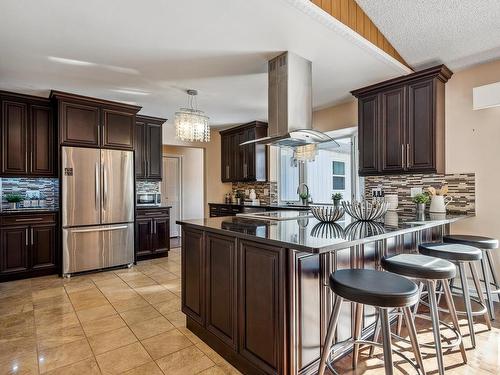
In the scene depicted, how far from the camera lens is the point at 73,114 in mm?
4016

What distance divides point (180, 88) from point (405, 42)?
259cm

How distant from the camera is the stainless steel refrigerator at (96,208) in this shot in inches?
156

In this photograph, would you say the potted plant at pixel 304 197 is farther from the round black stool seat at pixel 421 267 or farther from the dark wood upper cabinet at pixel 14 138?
the dark wood upper cabinet at pixel 14 138

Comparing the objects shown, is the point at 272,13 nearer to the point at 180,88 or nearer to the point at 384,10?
the point at 384,10

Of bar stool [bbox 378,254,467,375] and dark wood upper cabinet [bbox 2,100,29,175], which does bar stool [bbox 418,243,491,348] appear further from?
dark wood upper cabinet [bbox 2,100,29,175]

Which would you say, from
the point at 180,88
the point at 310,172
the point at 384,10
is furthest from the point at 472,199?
the point at 180,88

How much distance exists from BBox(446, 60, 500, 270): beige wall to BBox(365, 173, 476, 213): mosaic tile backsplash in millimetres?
65

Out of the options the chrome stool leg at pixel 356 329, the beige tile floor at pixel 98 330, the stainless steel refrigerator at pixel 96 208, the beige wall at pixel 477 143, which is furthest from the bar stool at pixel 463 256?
the stainless steel refrigerator at pixel 96 208

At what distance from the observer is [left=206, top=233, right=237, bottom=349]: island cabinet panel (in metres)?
1.98

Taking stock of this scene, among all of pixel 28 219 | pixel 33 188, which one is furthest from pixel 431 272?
pixel 33 188

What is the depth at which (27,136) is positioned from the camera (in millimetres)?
4008

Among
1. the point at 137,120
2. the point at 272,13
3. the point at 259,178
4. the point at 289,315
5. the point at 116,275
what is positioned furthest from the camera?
the point at 259,178

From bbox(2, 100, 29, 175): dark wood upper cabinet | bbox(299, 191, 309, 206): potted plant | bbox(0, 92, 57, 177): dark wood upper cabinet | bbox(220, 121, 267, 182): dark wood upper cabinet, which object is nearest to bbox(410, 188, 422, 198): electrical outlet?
bbox(299, 191, 309, 206): potted plant

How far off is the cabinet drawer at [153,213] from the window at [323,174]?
2157 millimetres
